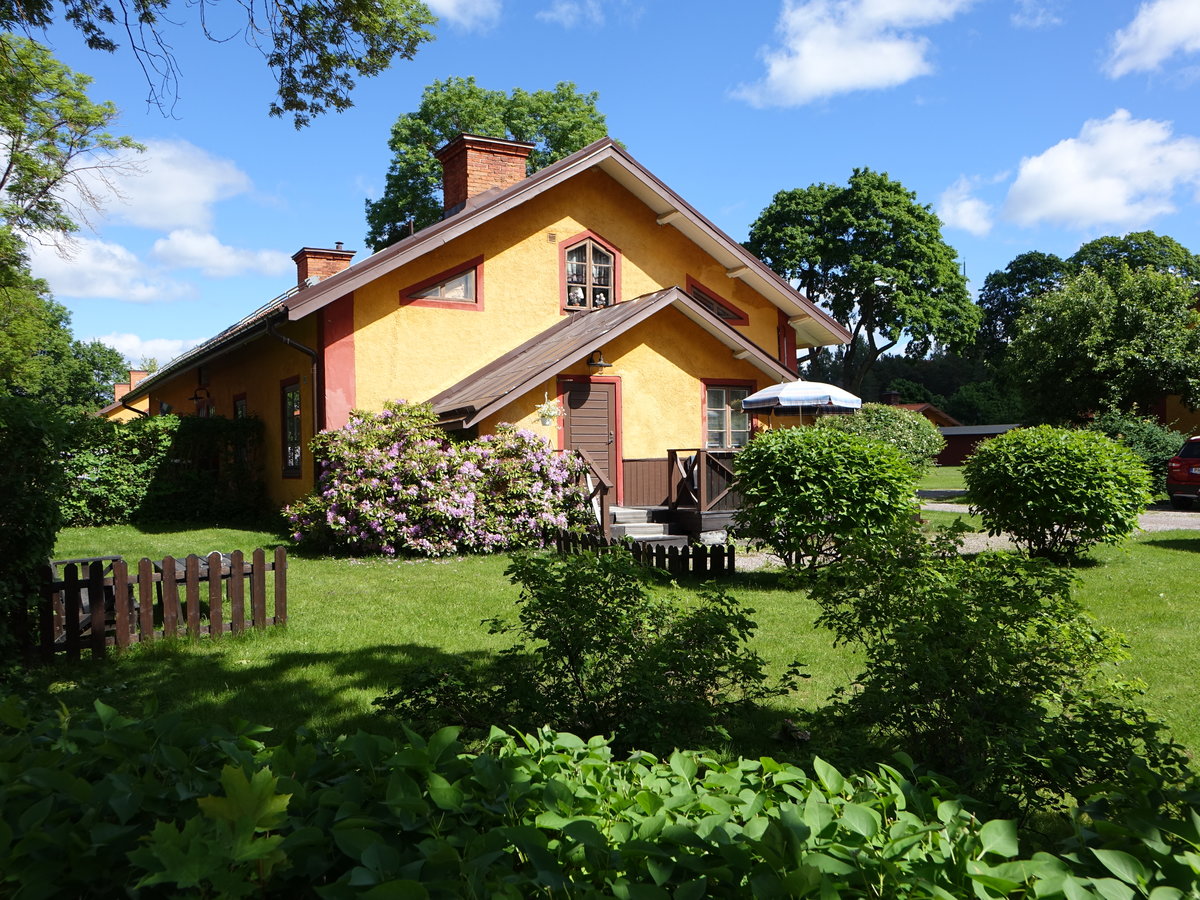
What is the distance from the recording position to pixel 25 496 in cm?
675

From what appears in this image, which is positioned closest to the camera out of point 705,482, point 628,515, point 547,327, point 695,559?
point 695,559

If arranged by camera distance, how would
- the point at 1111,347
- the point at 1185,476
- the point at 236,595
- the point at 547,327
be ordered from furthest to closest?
the point at 1111,347 < the point at 1185,476 < the point at 547,327 < the point at 236,595

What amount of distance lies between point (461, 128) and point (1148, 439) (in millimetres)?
29403

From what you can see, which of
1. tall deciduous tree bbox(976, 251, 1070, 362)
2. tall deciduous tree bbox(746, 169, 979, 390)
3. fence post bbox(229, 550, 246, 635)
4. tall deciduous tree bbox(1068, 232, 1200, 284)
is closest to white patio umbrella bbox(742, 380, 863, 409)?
fence post bbox(229, 550, 246, 635)

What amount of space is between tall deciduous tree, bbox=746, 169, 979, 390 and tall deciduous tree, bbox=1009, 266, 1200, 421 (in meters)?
15.0

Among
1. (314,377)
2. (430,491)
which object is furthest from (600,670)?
(314,377)

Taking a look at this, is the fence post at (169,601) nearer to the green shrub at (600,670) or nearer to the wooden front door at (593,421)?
the green shrub at (600,670)

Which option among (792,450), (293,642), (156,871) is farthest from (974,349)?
(156,871)

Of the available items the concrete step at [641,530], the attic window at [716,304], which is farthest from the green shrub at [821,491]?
the attic window at [716,304]

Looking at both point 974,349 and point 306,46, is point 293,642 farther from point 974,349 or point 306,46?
point 974,349

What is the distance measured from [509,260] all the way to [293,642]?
12481 mm

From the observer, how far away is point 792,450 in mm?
11336

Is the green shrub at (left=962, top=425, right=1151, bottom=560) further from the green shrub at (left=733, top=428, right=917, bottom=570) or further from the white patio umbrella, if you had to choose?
the white patio umbrella

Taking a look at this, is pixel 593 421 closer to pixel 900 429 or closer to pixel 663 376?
pixel 663 376
